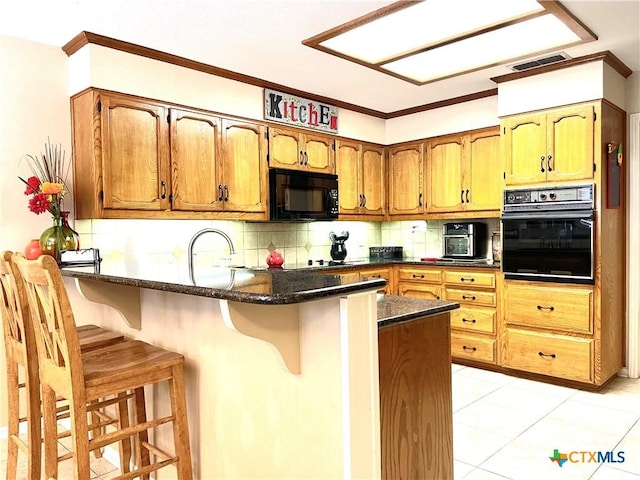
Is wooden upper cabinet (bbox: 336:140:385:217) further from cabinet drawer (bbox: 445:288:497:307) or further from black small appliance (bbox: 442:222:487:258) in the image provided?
cabinet drawer (bbox: 445:288:497:307)

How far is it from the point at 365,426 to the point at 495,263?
2.98 m

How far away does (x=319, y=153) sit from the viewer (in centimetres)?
428

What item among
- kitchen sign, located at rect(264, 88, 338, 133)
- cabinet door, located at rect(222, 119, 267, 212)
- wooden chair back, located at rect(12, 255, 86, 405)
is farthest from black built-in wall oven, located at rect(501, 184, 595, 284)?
wooden chair back, located at rect(12, 255, 86, 405)

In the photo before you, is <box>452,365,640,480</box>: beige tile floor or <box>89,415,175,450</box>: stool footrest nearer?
<box>89,415,175,450</box>: stool footrest

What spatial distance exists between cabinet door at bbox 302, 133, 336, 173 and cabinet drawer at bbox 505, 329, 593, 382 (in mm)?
2083

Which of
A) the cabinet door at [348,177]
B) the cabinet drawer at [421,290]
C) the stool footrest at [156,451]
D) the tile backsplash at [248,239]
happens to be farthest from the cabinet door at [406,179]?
the stool footrest at [156,451]

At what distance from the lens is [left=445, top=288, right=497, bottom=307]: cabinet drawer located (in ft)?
12.9

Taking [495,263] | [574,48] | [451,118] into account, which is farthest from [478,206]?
[574,48]

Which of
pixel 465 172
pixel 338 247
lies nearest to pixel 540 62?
pixel 465 172

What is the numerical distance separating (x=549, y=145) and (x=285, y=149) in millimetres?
2052

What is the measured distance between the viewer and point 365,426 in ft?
4.56

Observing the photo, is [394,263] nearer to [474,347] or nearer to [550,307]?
[474,347]

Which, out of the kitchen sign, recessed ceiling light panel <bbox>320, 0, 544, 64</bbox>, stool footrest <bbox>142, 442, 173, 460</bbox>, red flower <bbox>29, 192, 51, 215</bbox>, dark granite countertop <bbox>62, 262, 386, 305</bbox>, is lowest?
stool footrest <bbox>142, 442, 173, 460</bbox>

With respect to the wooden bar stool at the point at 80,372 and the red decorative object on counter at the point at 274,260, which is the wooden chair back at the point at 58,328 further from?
the red decorative object on counter at the point at 274,260
